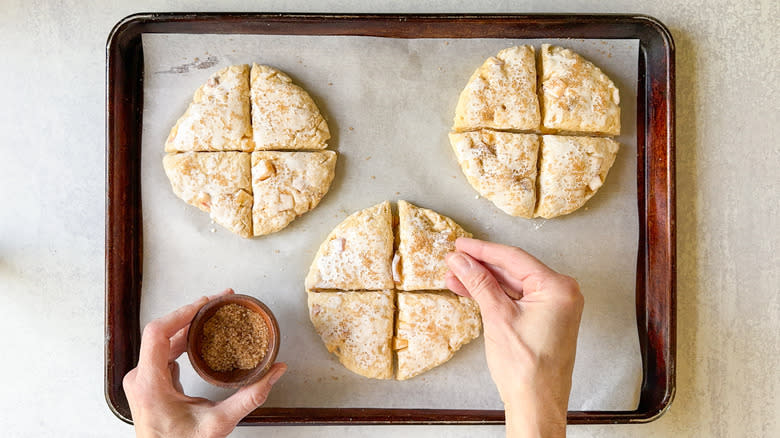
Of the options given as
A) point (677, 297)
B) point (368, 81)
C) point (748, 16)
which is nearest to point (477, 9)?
point (368, 81)

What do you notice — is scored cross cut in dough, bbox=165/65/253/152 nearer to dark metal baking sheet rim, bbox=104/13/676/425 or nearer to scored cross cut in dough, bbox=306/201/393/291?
dark metal baking sheet rim, bbox=104/13/676/425

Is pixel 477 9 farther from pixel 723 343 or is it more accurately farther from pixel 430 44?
pixel 723 343

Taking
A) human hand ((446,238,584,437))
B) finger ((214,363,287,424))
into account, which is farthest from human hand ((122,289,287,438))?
human hand ((446,238,584,437))

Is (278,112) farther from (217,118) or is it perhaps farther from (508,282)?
(508,282)

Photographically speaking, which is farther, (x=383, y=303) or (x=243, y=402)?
(x=383, y=303)

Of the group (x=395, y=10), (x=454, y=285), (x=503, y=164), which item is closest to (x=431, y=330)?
(x=454, y=285)

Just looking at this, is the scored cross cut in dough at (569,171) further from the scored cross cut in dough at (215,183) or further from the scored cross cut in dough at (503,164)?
the scored cross cut in dough at (215,183)

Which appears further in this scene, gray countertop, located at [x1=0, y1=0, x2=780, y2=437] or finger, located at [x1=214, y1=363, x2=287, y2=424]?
gray countertop, located at [x1=0, y1=0, x2=780, y2=437]
